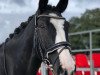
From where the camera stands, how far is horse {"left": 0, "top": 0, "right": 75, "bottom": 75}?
4074 mm

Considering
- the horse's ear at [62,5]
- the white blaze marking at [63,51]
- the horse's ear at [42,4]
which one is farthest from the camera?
the horse's ear at [62,5]

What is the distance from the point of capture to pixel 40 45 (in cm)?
436

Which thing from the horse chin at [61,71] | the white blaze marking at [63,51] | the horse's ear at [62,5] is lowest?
the horse chin at [61,71]

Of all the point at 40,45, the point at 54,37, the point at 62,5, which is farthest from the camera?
the point at 62,5

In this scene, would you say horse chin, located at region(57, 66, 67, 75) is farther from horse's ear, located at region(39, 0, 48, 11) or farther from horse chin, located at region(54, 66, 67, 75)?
horse's ear, located at region(39, 0, 48, 11)

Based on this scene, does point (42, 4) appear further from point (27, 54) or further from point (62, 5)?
point (27, 54)

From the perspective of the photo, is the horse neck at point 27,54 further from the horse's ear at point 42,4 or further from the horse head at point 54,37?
the horse's ear at point 42,4

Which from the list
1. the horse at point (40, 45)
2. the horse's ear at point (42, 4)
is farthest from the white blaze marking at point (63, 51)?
the horse's ear at point (42, 4)

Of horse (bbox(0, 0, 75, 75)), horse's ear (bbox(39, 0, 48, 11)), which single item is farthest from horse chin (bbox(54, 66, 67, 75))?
horse's ear (bbox(39, 0, 48, 11))

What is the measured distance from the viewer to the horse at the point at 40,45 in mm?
4074

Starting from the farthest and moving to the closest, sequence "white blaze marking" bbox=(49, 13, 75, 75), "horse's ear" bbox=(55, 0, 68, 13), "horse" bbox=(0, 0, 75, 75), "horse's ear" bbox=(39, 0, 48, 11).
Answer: "horse's ear" bbox=(55, 0, 68, 13) < "horse's ear" bbox=(39, 0, 48, 11) < "horse" bbox=(0, 0, 75, 75) < "white blaze marking" bbox=(49, 13, 75, 75)

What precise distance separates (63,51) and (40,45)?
0.41 m

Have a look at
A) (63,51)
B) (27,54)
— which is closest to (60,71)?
(63,51)

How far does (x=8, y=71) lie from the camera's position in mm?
4672
